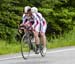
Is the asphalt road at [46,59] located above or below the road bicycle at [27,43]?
below

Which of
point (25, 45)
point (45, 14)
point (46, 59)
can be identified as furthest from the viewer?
point (45, 14)

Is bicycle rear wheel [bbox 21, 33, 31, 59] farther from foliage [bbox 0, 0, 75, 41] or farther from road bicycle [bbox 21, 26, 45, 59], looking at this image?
foliage [bbox 0, 0, 75, 41]

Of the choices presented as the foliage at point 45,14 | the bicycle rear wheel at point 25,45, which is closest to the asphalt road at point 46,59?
the bicycle rear wheel at point 25,45

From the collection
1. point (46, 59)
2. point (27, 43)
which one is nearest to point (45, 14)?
point (27, 43)

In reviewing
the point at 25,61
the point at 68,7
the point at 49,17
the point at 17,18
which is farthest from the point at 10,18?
the point at 25,61

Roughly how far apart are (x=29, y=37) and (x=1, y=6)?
8.50 meters

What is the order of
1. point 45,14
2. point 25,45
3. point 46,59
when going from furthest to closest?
point 45,14 < point 25,45 < point 46,59

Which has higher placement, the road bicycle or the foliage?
the road bicycle

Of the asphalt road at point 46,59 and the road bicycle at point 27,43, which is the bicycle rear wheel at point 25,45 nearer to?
the road bicycle at point 27,43

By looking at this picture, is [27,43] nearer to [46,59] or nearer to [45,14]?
[46,59]

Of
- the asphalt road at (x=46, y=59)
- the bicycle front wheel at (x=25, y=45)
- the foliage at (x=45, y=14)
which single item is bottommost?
the foliage at (x=45, y=14)

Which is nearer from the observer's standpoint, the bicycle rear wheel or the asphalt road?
the asphalt road

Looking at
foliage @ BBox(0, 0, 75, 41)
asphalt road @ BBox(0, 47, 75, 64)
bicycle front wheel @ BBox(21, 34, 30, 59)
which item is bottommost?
foliage @ BBox(0, 0, 75, 41)

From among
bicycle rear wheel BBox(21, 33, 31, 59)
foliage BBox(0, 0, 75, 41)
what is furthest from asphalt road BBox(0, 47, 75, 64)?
foliage BBox(0, 0, 75, 41)
